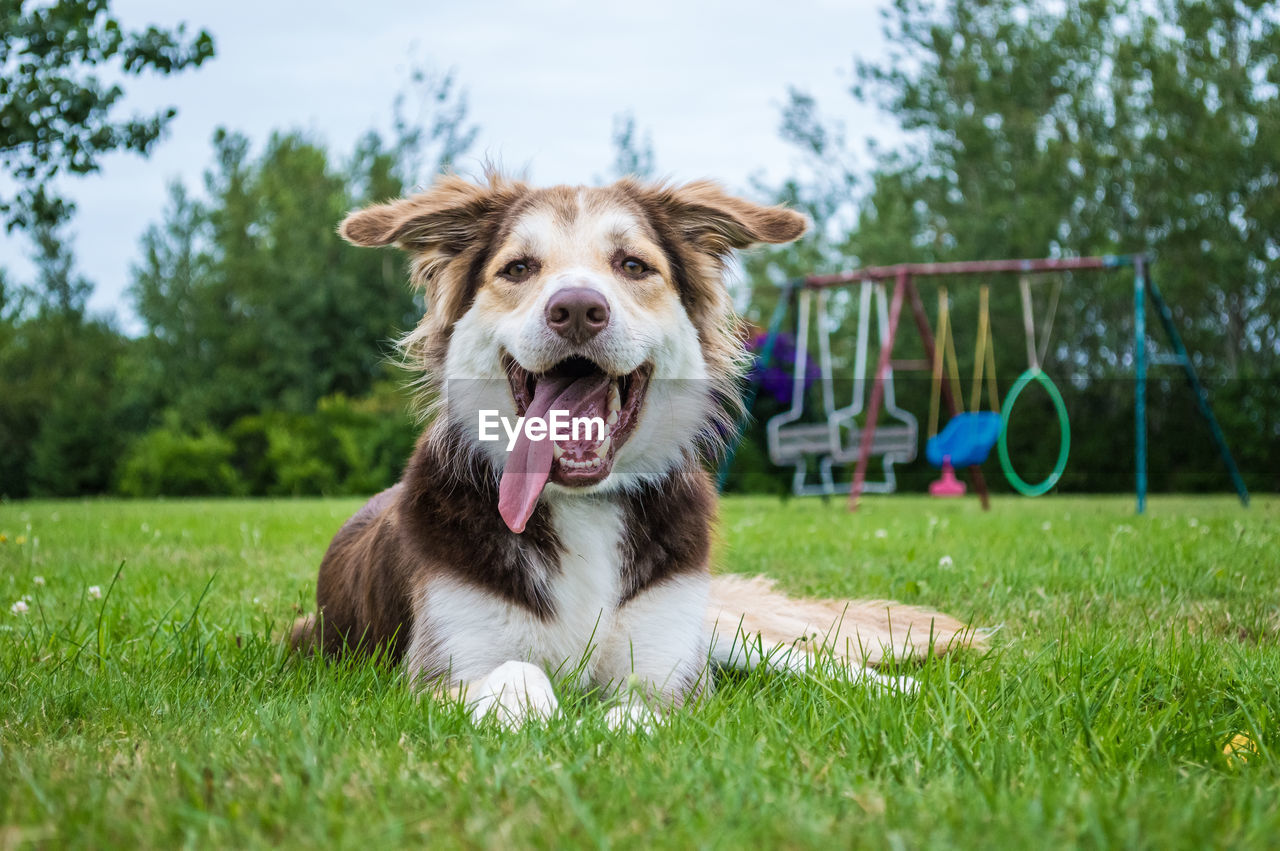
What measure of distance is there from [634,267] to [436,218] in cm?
75

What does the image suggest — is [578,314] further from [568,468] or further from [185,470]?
Result: [185,470]

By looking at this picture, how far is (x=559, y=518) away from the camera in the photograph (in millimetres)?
3213

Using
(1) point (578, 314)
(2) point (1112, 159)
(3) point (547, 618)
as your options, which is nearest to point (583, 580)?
(3) point (547, 618)

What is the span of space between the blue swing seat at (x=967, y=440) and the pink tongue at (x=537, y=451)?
32.9 ft

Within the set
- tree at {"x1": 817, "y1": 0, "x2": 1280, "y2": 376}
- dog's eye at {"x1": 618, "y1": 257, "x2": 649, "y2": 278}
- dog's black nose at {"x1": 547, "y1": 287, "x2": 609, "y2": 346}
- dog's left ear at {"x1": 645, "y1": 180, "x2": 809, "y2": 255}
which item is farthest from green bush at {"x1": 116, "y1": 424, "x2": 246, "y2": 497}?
dog's black nose at {"x1": 547, "y1": 287, "x2": 609, "y2": 346}

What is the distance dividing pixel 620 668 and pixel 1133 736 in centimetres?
142

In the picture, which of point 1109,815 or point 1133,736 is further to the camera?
point 1133,736

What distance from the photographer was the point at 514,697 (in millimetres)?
2592

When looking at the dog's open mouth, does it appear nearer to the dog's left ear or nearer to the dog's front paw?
the dog's front paw

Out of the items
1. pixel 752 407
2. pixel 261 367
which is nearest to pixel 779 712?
pixel 752 407

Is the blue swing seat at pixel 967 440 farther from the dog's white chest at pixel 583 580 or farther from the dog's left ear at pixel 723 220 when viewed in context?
the dog's white chest at pixel 583 580

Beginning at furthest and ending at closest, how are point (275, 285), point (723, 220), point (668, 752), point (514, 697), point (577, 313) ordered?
point (275, 285), point (723, 220), point (577, 313), point (514, 697), point (668, 752)

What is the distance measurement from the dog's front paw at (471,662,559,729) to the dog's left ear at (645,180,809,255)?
1.80m

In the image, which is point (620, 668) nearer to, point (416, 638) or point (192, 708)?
point (416, 638)
